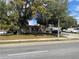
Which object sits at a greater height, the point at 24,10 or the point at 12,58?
the point at 24,10

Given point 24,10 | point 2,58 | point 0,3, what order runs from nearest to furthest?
point 2,58 < point 0,3 < point 24,10

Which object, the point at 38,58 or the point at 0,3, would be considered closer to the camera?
the point at 38,58

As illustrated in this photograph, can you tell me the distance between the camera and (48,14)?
3788 cm

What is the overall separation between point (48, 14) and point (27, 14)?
3.33 meters

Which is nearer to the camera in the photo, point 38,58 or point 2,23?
point 38,58

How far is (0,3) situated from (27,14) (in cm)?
481

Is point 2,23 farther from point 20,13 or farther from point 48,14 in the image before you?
point 48,14

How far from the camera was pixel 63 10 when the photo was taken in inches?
1501

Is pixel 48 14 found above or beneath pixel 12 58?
above

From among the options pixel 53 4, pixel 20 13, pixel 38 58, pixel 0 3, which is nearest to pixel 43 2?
pixel 53 4

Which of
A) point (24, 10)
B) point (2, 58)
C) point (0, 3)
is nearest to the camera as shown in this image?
point (2, 58)

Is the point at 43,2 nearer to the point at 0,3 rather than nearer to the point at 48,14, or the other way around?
the point at 48,14

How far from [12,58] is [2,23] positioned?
23321 millimetres

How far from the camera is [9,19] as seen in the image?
3512 centimetres
